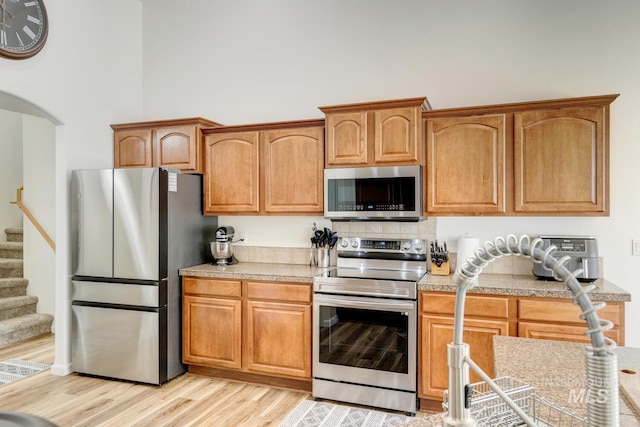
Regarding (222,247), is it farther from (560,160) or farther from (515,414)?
(515,414)

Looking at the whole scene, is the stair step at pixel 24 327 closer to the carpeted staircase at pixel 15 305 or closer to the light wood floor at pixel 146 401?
the carpeted staircase at pixel 15 305

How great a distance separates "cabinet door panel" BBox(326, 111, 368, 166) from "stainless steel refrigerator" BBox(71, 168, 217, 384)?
1.32 metres

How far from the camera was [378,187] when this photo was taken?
328cm

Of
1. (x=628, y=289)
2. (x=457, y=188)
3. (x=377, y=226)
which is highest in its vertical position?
(x=457, y=188)

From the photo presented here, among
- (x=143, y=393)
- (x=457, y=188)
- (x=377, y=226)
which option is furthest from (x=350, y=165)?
(x=143, y=393)

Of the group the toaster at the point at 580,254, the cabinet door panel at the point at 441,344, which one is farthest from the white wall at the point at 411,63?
the cabinet door panel at the point at 441,344

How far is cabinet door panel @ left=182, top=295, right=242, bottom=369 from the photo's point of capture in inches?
136

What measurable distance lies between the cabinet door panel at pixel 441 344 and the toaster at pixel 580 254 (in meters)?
0.60

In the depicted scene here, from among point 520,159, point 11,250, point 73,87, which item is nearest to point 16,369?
point 11,250

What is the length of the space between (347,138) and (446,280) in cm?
132

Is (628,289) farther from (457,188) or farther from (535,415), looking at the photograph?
(535,415)

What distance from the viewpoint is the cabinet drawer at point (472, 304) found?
2782 mm

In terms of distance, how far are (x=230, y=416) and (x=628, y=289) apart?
9.75ft

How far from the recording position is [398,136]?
3.21 metres
